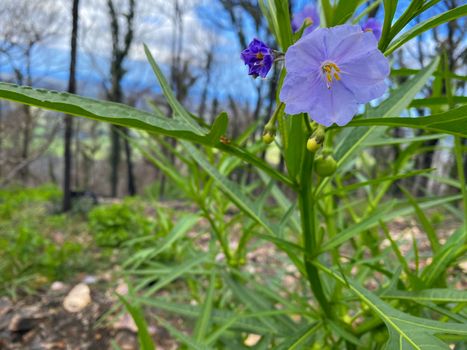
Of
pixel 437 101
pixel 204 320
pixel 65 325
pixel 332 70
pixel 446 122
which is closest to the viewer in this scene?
pixel 446 122

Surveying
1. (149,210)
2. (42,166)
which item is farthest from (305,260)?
(42,166)

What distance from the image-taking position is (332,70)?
0.52 m

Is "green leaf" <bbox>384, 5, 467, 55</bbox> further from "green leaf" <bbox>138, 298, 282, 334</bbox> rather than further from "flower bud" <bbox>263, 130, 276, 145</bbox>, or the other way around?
"green leaf" <bbox>138, 298, 282, 334</bbox>

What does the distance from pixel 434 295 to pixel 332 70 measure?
14.5 inches

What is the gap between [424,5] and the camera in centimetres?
48

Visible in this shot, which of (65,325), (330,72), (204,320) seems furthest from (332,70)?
(65,325)

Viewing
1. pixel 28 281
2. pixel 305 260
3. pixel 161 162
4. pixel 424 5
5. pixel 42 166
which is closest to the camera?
pixel 424 5

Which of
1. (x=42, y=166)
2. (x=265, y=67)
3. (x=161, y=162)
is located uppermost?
(x=265, y=67)

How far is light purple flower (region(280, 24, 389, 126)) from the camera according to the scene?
45cm

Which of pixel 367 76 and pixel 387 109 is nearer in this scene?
pixel 367 76

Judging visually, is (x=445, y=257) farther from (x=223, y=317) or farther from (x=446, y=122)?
(x=223, y=317)

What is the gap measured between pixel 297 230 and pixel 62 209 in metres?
5.78

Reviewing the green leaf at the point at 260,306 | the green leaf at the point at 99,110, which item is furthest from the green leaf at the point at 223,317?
the green leaf at the point at 99,110

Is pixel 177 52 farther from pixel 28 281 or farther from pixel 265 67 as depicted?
pixel 265 67
